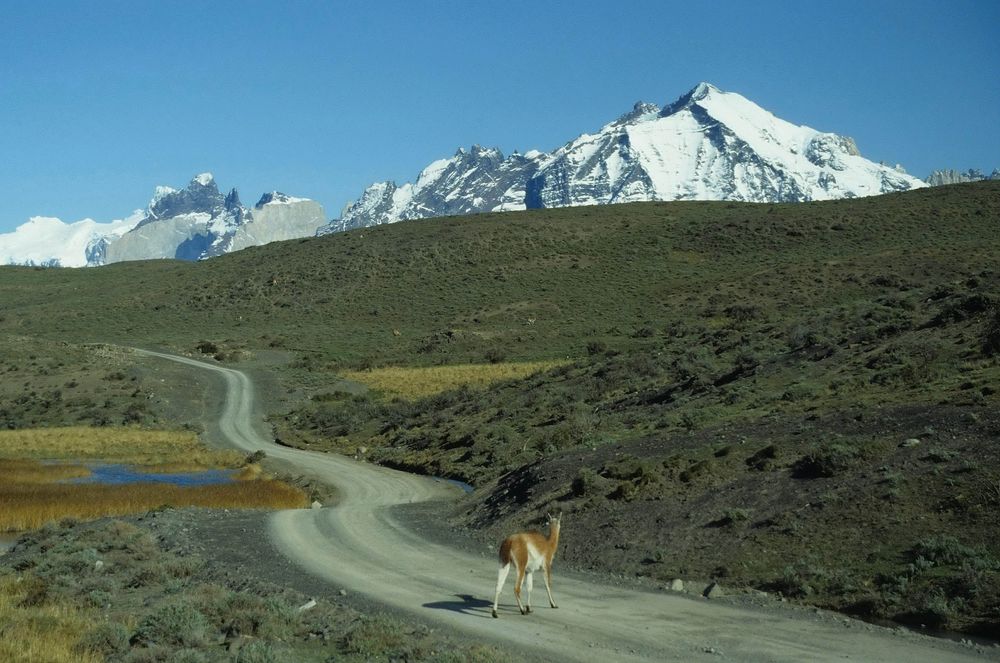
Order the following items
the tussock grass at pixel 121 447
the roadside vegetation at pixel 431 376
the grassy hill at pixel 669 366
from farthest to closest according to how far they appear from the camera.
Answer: the roadside vegetation at pixel 431 376 → the tussock grass at pixel 121 447 → the grassy hill at pixel 669 366

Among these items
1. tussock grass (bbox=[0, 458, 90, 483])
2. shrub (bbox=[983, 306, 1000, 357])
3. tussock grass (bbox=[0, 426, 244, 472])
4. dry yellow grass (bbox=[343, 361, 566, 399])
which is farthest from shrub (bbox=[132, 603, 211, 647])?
dry yellow grass (bbox=[343, 361, 566, 399])

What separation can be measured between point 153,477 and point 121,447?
11.6 meters

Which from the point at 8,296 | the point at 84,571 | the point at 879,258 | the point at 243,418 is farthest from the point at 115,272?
the point at 84,571

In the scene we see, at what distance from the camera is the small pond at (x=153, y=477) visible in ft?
128

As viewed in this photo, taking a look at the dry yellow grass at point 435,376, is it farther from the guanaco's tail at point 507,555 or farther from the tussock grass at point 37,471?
the guanaco's tail at point 507,555

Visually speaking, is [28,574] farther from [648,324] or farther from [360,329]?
[360,329]

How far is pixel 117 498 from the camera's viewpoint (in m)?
32.1

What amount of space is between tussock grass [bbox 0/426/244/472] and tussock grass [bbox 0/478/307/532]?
7.79 m

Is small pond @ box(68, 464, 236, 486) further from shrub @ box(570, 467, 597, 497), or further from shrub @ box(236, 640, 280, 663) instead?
shrub @ box(236, 640, 280, 663)

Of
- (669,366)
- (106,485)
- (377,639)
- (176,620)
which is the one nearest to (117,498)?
(106,485)

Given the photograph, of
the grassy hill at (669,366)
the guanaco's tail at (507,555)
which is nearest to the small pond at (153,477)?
the grassy hill at (669,366)

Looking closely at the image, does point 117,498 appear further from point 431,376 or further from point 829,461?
point 431,376

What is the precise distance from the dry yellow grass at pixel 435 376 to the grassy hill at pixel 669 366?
2091 millimetres

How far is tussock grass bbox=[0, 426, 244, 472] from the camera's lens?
151ft
